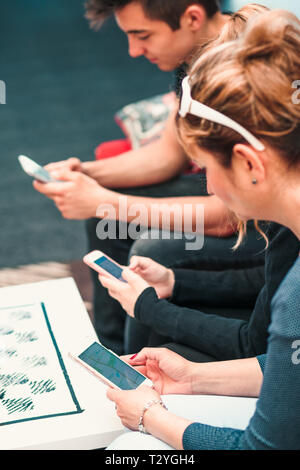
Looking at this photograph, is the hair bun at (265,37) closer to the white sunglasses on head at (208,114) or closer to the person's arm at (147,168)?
the white sunglasses on head at (208,114)

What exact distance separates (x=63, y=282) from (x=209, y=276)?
1.03 ft

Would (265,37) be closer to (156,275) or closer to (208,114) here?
(208,114)

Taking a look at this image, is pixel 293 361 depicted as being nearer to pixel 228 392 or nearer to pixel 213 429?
pixel 213 429

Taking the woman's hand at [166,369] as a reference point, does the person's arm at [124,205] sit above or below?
above

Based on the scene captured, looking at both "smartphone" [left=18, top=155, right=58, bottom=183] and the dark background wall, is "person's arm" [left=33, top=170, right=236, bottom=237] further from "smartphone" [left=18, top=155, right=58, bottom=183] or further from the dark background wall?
the dark background wall

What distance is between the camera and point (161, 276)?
1369 mm

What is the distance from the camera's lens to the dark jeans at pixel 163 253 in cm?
146

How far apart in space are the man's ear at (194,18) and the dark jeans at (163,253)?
1.29 feet

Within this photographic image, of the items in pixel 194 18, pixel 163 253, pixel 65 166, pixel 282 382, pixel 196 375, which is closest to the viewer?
pixel 282 382

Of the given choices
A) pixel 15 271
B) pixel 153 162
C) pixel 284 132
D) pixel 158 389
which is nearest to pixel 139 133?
pixel 153 162

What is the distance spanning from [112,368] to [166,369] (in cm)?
11

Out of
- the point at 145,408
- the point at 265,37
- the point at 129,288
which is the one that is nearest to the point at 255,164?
the point at 265,37

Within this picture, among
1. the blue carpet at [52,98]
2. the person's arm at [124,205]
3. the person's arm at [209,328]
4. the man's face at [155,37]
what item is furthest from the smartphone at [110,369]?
the blue carpet at [52,98]

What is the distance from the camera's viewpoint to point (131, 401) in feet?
2.99
